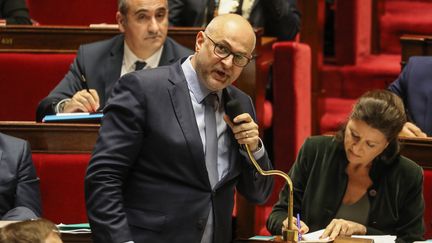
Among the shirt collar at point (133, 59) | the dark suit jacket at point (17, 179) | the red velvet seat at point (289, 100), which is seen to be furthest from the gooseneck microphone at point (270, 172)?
the red velvet seat at point (289, 100)

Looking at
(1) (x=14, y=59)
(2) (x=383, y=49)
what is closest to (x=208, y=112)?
(1) (x=14, y=59)

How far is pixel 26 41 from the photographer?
→ 249 cm

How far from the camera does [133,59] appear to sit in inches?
86.6

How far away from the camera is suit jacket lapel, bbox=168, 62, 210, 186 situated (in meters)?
1.46

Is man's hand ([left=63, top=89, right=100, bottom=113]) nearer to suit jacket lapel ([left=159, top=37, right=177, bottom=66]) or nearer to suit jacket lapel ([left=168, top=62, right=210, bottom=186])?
suit jacket lapel ([left=159, top=37, right=177, bottom=66])

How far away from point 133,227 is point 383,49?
190cm

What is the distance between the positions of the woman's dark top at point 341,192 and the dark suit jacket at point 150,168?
210mm

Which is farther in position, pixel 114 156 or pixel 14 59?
pixel 14 59

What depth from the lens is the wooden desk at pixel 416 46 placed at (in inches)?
96.4

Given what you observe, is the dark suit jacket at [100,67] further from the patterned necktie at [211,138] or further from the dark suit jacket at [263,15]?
the patterned necktie at [211,138]

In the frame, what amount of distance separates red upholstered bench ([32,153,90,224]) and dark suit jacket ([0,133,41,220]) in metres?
0.15

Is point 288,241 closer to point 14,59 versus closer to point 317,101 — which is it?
point 14,59

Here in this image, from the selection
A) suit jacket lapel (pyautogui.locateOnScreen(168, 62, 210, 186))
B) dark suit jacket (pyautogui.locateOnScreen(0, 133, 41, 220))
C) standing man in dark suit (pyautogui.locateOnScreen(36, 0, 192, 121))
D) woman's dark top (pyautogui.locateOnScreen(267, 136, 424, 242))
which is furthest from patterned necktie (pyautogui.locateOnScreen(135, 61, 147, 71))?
suit jacket lapel (pyautogui.locateOnScreen(168, 62, 210, 186))

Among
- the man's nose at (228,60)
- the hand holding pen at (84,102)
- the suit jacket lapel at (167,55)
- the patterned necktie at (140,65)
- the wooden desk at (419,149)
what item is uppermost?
the man's nose at (228,60)
